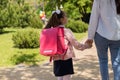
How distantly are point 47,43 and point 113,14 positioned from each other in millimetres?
1001

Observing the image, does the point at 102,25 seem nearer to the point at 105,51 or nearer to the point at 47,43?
the point at 105,51

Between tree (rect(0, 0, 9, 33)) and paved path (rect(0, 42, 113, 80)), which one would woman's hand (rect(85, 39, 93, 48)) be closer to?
paved path (rect(0, 42, 113, 80))

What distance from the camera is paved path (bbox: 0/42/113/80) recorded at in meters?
7.95

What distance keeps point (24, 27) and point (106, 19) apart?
17.6 meters

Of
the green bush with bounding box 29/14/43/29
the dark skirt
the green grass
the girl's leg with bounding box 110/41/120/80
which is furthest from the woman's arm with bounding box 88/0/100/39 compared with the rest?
the green bush with bounding box 29/14/43/29

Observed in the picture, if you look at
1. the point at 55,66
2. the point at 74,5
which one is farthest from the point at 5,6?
the point at 55,66

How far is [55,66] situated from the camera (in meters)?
5.65

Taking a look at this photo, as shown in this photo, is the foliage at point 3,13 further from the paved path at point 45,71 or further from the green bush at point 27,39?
the paved path at point 45,71

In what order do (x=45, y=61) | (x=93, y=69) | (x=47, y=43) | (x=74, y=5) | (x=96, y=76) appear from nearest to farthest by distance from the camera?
(x=47, y=43) → (x=96, y=76) → (x=93, y=69) → (x=45, y=61) → (x=74, y=5)

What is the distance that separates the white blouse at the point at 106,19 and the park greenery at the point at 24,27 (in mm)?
5273

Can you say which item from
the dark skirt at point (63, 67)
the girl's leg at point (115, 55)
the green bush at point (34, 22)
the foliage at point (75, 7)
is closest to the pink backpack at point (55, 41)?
the dark skirt at point (63, 67)

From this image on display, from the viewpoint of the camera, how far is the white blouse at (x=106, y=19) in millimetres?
5082

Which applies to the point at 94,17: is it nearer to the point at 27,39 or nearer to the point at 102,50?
the point at 102,50

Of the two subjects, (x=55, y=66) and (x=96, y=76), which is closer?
(x=55, y=66)
